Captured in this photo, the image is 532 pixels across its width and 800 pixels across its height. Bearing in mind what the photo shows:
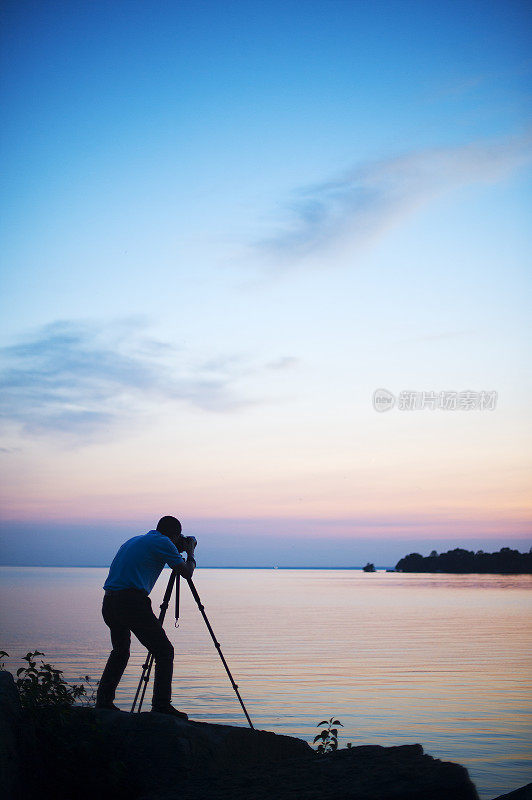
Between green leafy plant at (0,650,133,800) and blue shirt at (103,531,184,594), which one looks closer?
green leafy plant at (0,650,133,800)

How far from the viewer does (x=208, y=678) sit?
19828 millimetres

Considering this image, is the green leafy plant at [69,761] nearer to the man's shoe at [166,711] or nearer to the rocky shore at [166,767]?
the rocky shore at [166,767]

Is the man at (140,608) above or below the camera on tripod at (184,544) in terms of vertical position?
below

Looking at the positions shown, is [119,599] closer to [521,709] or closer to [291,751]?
[291,751]

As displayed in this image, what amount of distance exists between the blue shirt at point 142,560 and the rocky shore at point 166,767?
51.9 inches

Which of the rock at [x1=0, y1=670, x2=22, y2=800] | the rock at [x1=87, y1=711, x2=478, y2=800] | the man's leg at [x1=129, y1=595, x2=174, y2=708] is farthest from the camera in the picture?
the man's leg at [x1=129, y1=595, x2=174, y2=708]

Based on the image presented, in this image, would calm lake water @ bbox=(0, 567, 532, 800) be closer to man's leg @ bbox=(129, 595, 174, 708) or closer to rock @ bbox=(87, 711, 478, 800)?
rock @ bbox=(87, 711, 478, 800)

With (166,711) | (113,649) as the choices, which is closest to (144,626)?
(113,649)

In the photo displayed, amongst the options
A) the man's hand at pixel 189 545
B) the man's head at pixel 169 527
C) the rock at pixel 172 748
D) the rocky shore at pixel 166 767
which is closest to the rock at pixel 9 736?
the rocky shore at pixel 166 767

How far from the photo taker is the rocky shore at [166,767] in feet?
21.0

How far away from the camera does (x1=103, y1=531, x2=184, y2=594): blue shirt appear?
7.91m

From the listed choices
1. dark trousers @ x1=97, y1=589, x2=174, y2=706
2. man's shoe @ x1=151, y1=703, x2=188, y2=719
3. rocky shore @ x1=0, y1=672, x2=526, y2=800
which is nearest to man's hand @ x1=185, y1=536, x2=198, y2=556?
dark trousers @ x1=97, y1=589, x2=174, y2=706

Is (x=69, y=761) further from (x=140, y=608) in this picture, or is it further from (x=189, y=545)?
(x=189, y=545)

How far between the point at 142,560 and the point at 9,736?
2122 mm
